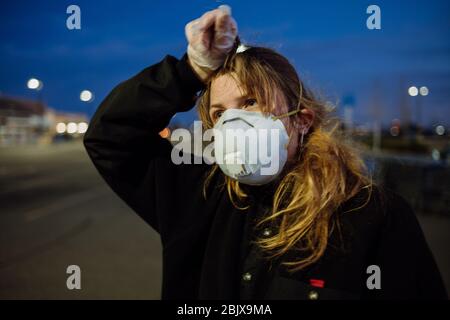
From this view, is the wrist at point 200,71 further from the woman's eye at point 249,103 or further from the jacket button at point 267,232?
the jacket button at point 267,232

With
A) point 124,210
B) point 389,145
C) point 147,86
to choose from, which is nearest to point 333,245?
point 147,86

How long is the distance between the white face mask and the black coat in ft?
0.41

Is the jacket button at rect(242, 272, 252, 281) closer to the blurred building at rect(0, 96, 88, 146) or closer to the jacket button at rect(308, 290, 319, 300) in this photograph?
the jacket button at rect(308, 290, 319, 300)

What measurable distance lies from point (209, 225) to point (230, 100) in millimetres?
471

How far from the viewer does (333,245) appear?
65.4 inches

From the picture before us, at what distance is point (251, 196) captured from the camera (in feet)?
6.12

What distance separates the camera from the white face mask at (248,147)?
1.74 m

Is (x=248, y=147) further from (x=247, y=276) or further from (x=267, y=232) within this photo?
(x=247, y=276)

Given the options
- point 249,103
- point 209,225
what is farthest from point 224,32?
point 209,225

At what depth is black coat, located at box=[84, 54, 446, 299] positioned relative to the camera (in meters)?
1.63

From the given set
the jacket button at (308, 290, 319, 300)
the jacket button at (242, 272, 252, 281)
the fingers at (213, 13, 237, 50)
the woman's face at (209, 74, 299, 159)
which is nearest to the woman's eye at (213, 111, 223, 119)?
the woman's face at (209, 74, 299, 159)
